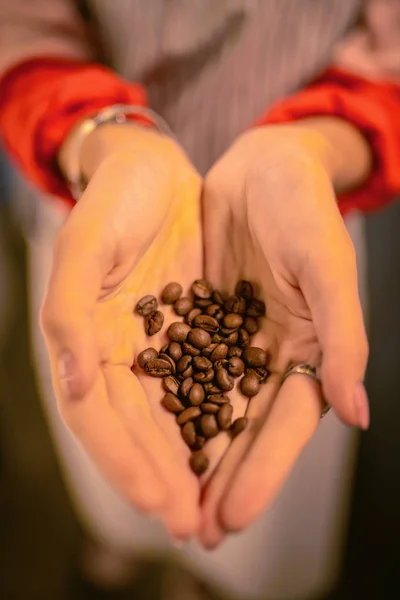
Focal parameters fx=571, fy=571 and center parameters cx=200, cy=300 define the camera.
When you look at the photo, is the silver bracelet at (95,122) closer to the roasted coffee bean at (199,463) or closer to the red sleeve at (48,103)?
the red sleeve at (48,103)

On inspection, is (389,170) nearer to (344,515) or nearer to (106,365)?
(106,365)

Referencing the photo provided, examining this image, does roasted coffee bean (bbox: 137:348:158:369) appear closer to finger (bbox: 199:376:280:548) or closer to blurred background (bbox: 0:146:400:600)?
finger (bbox: 199:376:280:548)

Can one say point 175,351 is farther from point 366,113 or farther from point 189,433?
point 366,113

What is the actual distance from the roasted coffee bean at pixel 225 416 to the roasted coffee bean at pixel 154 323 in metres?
0.08

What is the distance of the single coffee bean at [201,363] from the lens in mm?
485

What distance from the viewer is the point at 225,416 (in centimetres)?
45

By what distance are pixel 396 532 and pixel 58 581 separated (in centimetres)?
56

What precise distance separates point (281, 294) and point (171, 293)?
0.10 metres

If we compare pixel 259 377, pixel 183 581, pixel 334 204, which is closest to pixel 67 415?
pixel 259 377

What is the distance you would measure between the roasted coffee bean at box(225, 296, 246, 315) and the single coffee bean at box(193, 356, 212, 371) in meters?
0.05

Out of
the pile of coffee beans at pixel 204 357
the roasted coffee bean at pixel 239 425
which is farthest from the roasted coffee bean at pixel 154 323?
the roasted coffee bean at pixel 239 425

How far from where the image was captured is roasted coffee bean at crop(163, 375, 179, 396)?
0.46m

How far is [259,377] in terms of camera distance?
46 centimetres

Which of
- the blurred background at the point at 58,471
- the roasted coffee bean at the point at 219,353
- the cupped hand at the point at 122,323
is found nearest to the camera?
the cupped hand at the point at 122,323
